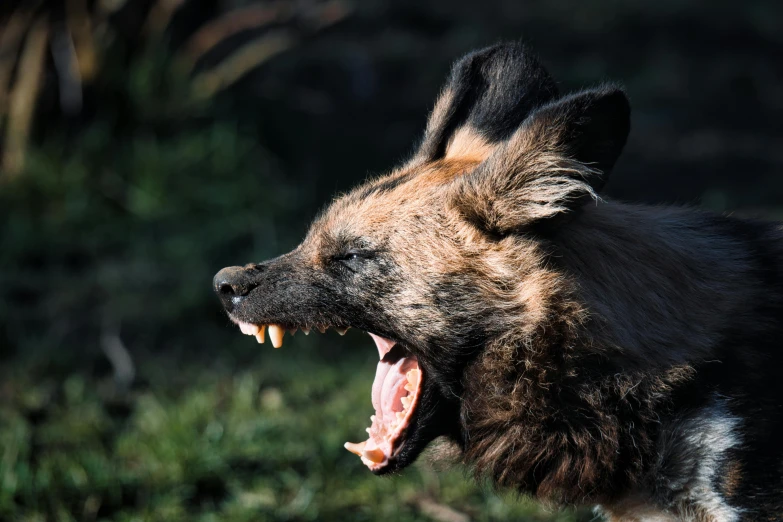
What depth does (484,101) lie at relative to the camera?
117 inches

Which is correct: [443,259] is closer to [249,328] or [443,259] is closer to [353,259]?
[353,259]

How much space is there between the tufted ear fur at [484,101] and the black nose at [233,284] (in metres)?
0.70

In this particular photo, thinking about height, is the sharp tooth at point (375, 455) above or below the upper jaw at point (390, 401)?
below

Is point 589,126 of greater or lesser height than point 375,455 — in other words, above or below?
above

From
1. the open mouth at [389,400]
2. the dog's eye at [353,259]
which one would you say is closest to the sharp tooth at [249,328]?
the open mouth at [389,400]

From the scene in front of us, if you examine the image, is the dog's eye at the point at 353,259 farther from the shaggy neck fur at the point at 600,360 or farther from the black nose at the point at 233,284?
the shaggy neck fur at the point at 600,360

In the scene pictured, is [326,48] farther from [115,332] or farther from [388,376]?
[388,376]

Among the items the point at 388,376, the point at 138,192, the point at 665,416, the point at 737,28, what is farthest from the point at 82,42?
the point at 737,28

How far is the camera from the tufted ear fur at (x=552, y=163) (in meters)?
2.21

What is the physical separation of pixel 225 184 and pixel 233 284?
318 centimetres

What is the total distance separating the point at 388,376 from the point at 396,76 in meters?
5.37

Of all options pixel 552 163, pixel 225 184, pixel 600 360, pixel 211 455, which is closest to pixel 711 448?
pixel 600 360

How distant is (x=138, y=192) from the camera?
5.68m

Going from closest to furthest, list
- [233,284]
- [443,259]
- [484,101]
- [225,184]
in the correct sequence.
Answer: [443,259]
[233,284]
[484,101]
[225,184]
